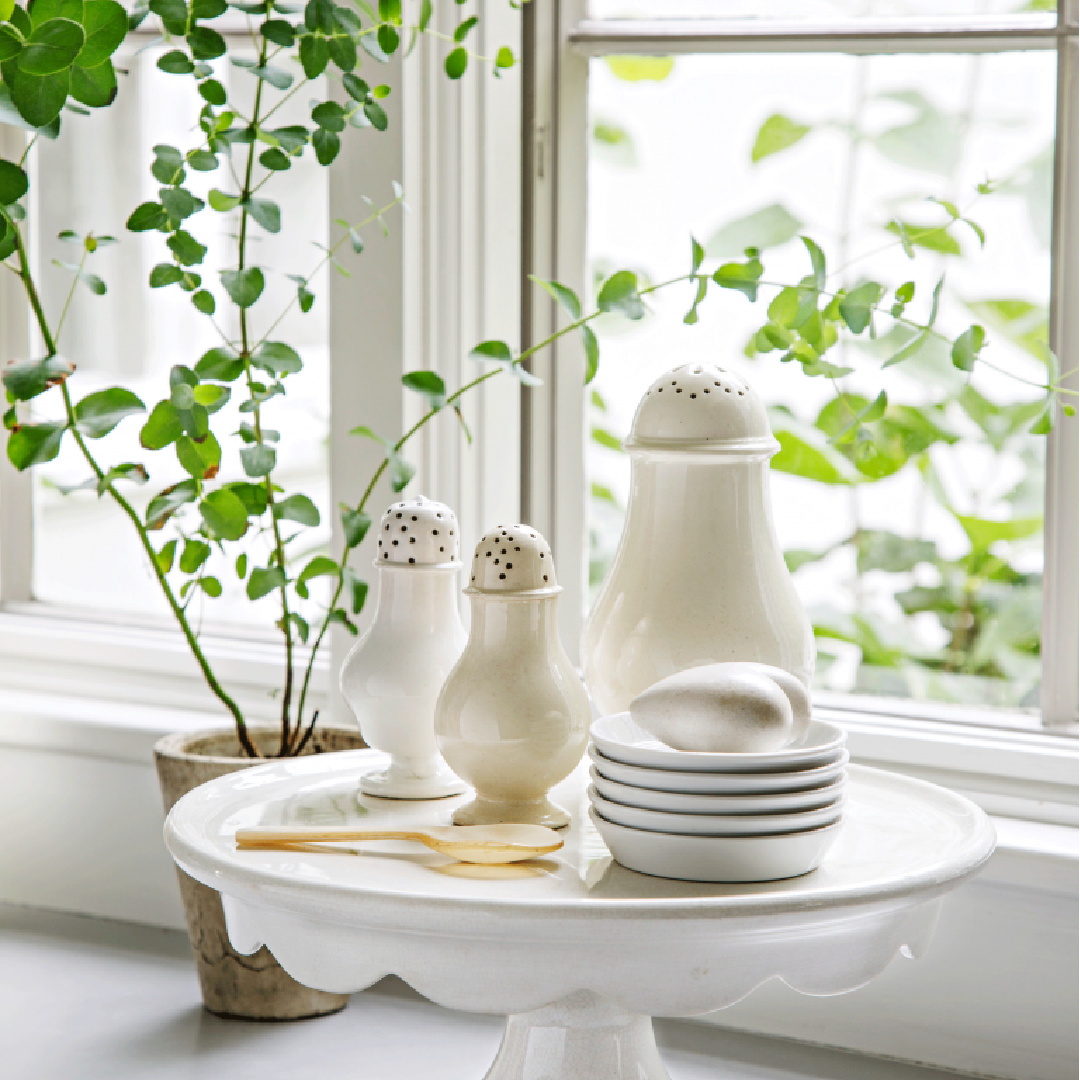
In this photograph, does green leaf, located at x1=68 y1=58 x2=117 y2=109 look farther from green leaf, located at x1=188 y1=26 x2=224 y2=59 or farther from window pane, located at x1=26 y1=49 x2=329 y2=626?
window pane, located at x1=26 y1=49 x2=329 y2=626

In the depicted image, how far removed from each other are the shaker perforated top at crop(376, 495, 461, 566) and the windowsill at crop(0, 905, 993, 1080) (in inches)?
22.8

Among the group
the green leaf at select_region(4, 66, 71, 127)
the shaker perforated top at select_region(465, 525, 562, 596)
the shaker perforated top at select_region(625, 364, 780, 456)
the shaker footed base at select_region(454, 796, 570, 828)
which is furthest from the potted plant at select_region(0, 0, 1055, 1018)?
the shaker footed base at select_region(454, 796, 570, 828)

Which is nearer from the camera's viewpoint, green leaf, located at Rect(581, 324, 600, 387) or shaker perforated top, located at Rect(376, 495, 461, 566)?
shaker perforated top, located at Rect(376, 495, 461, 566)

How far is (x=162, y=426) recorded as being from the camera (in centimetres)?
121

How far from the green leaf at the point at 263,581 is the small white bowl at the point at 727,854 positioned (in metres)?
0.62

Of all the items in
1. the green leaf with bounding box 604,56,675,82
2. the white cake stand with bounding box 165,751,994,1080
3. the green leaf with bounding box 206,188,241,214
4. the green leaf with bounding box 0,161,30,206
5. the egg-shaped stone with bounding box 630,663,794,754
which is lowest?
the white cake stand with bounding box 165,751,994,1080

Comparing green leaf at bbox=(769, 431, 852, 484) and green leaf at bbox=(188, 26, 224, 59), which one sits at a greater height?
green leaf at bbox=(188, 26, 224, 59)

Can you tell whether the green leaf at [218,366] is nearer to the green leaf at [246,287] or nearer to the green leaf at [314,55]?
the green leaf at [246,287]

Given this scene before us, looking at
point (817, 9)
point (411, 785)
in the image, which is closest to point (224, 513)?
point (411, 785)

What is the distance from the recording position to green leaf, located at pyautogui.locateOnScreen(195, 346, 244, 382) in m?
1.26

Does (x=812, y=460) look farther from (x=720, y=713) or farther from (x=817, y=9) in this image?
(x=720, y=713)

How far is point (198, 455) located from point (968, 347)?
0.68 m

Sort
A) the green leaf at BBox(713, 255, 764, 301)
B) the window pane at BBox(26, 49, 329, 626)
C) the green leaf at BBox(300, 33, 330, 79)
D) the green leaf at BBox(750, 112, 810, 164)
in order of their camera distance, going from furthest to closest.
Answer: the window pane at BBox(26, 49, 329, 626), the green leaf at BBox(750, 112, 810, 164), the green leaf at BBox(300, 33, 330, 79), the green leaf at BBox(713, 255, 764, 301)

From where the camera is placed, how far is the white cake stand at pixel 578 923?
75cm
